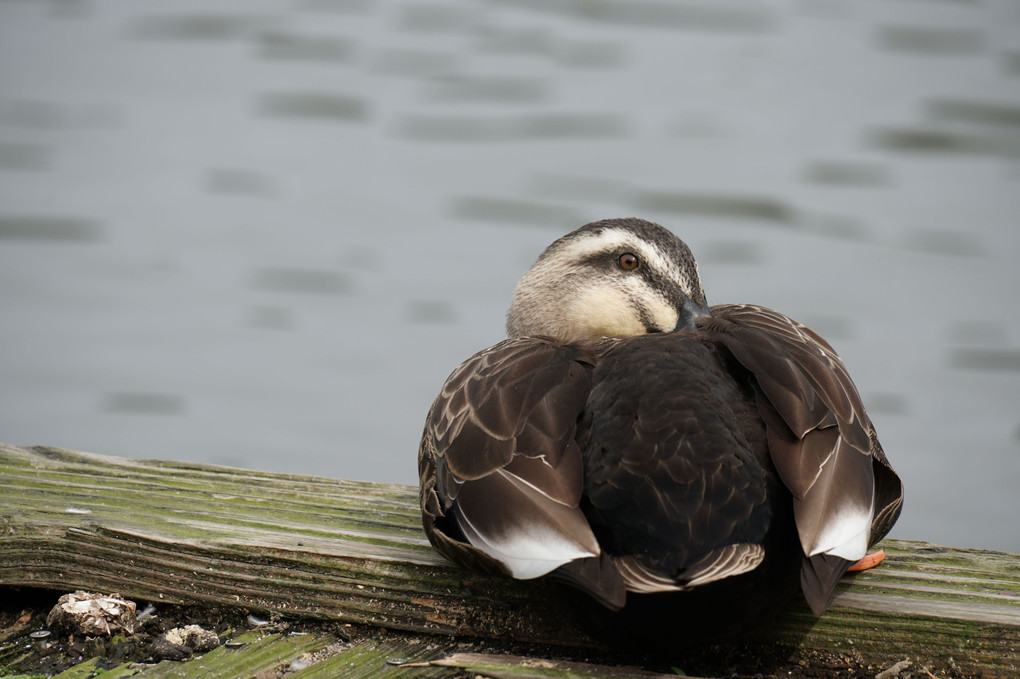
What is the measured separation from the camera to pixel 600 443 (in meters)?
2.93

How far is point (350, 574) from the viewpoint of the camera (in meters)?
3.19

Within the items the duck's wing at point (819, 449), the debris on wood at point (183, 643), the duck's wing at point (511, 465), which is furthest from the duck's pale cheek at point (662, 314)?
the debris on wood at point (183, 643)

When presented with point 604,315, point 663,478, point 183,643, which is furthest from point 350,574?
point 604,315

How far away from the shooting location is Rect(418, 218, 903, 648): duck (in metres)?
2.64

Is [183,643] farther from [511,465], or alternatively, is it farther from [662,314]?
[662,314]

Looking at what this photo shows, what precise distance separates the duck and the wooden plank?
0.12 m

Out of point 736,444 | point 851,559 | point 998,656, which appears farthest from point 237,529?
point 998,656

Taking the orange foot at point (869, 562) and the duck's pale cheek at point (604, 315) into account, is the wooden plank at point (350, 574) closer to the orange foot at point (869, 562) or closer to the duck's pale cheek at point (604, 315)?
the orange foot at point (869, 562)

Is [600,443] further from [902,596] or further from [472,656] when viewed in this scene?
[902,596]

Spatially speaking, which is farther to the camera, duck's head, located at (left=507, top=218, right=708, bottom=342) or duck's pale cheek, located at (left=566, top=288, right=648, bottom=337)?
duck's pale cheek, located at (left=566, top=288, right=648, bottom=337)

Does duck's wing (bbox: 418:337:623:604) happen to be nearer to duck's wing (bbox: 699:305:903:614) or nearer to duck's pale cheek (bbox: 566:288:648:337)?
duck's wing (bbox: 699:305:903:614)

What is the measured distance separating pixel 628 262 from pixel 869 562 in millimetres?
1633

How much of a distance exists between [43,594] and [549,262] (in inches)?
90.6

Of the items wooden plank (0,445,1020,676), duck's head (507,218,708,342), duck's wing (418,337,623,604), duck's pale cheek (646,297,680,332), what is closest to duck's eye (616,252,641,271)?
duck's head (507,218,708,342)
